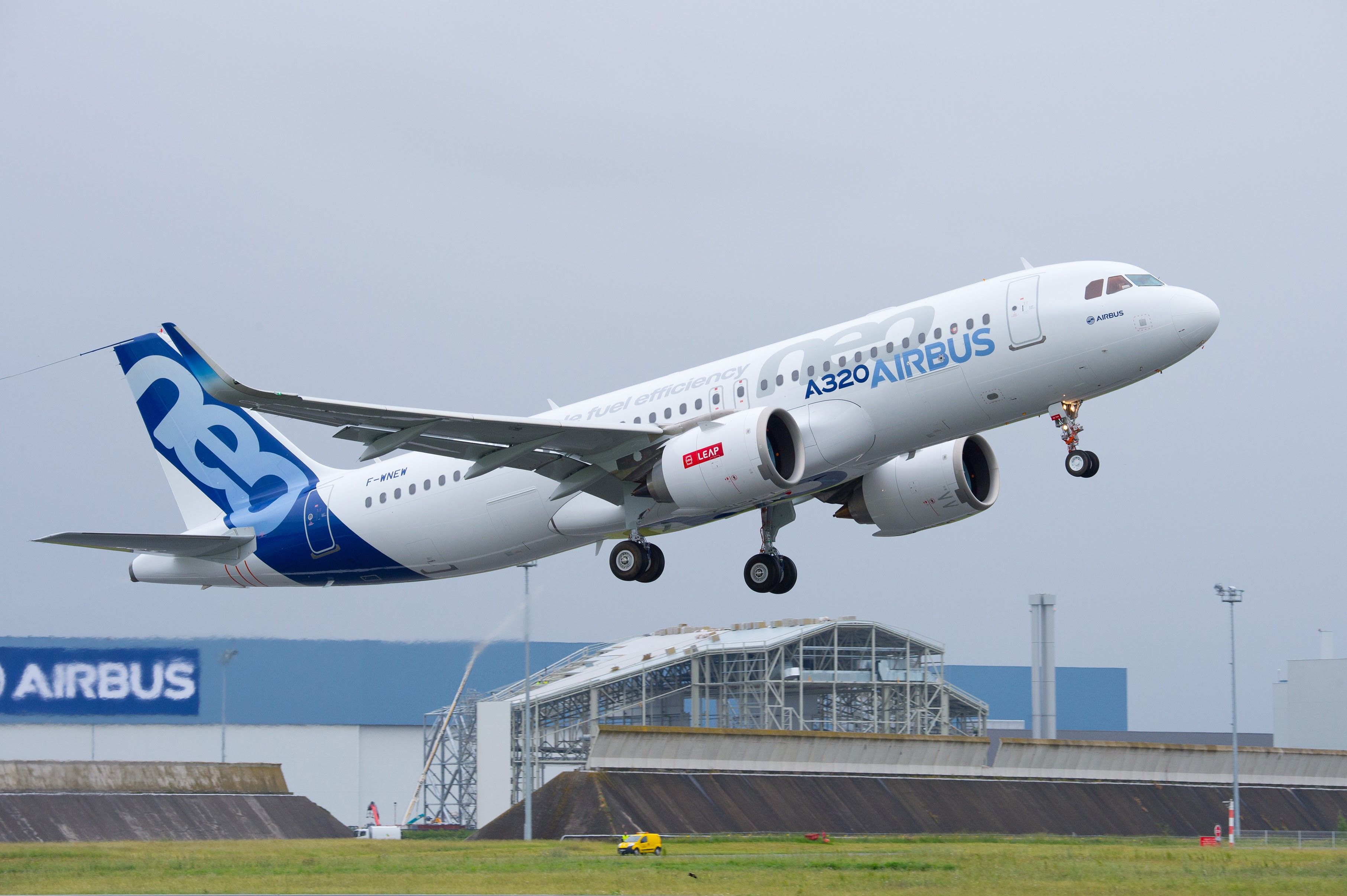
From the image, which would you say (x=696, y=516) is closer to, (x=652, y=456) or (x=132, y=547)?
(x=652, y=456)

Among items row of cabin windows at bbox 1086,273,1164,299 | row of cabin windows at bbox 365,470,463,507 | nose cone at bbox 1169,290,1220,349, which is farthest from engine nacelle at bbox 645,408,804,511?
nose cone at bbox 1169,290,1220,349

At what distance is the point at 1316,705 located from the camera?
116 metres

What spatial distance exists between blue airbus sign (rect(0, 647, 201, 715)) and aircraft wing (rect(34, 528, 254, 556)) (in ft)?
45.3

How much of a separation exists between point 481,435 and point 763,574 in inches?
342

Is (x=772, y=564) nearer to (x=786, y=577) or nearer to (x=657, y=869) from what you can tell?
(x=786, y=577)

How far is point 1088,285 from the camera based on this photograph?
100 feet

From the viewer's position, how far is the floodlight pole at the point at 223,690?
183ft

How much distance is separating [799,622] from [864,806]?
19.4 meters

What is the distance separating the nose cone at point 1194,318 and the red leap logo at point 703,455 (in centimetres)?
948

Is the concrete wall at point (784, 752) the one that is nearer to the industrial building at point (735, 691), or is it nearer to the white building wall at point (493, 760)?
the white building wall at point (493, 760)

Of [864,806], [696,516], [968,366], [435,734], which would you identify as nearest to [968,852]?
[864,806]

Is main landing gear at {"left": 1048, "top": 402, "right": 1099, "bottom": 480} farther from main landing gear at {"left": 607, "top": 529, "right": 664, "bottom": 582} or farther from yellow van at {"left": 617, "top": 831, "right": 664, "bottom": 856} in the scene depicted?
yellow van at {"left": 617, "top": 831, "right": 664, "bottom": 856}

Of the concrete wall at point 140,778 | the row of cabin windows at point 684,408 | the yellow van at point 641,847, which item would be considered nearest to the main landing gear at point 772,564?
the row of cabin windows at point 684,408

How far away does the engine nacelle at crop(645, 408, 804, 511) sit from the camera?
3117cm
